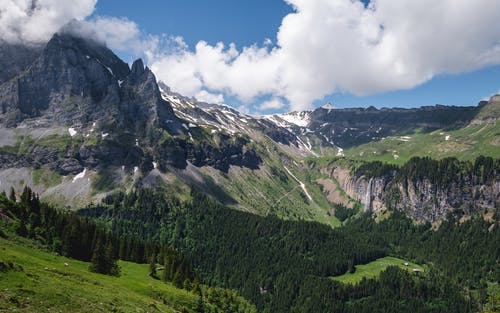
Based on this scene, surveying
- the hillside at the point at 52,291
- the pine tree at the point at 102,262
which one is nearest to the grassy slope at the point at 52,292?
the hillside at the point at 52,291

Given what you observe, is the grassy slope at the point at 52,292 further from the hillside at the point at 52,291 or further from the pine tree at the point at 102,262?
the pine tree at the point at 102,262

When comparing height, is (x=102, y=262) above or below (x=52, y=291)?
above

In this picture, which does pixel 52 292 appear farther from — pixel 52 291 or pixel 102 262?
pixel 102 262

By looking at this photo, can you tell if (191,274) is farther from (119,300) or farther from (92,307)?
(92,307)

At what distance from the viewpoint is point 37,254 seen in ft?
264

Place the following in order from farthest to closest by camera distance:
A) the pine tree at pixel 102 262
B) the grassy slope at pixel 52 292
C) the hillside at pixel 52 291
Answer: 1. the pine tree at pixel 102 262
2. the hillside at pixel 52 291
3. the grassy slope at pixel 52 292

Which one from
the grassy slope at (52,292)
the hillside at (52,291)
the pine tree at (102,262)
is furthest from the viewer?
the pine tree at (102,262)

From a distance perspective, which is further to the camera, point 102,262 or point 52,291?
point 102,262

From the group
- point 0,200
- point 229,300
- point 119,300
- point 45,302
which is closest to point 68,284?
point 119,300

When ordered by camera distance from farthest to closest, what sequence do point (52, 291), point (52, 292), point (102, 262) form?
1. point (102, 262)
2. point (52, 291)
3. point (52, 292)

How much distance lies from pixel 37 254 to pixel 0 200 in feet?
108

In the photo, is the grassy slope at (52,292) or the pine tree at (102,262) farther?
the pine tree at (102,262)

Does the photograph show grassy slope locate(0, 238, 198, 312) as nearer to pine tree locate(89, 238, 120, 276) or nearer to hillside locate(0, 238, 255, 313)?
hillside locate(0, 238, 255, 313)

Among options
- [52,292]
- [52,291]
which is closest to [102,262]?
[52,291]
